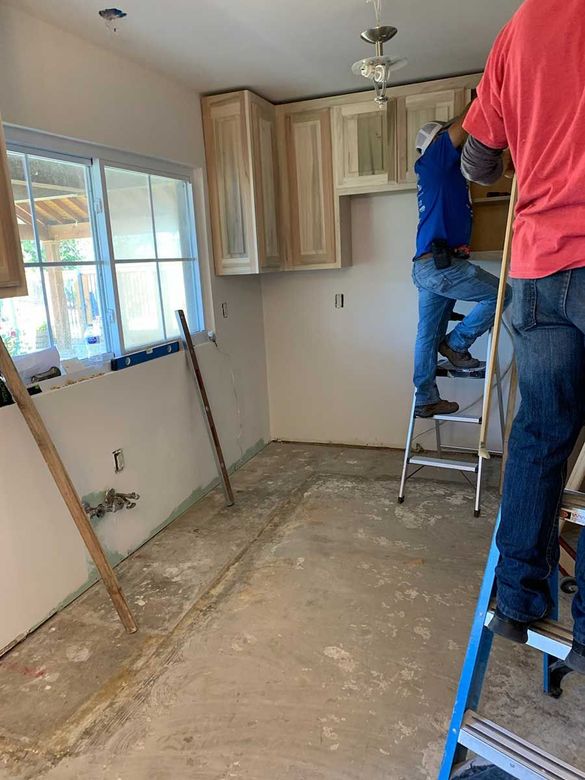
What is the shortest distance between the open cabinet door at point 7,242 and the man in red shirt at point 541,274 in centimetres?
149

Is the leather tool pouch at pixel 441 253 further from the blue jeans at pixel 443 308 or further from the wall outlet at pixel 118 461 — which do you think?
the wall outlet at pixel 118 461

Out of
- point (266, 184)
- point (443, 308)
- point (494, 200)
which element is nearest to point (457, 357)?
point (443, 308)

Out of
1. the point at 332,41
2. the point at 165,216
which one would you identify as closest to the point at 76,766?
the point at 165,216

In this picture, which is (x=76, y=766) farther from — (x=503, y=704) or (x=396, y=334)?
(x=396, y=334)

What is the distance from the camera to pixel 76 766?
1.68 meters

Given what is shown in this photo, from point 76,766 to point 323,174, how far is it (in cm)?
341

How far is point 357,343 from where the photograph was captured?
4.25 m

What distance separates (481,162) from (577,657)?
1163 mm

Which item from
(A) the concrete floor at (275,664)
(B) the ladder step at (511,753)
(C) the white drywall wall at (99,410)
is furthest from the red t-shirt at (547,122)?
(C) the white drywall wall at (99,410)

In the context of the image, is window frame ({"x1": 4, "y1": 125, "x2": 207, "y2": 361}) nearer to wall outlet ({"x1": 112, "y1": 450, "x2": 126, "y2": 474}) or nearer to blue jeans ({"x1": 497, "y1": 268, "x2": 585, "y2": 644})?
wall outlet ({"x1": 112, "y1": 450, "x2": 126, "y2": 474})

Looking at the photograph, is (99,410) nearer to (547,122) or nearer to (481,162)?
(481,162)

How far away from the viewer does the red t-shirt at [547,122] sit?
1.07 metres

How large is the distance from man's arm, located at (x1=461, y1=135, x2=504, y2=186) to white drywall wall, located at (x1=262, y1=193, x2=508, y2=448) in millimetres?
2424

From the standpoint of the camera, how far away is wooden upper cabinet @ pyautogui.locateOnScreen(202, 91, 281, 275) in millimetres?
3469
